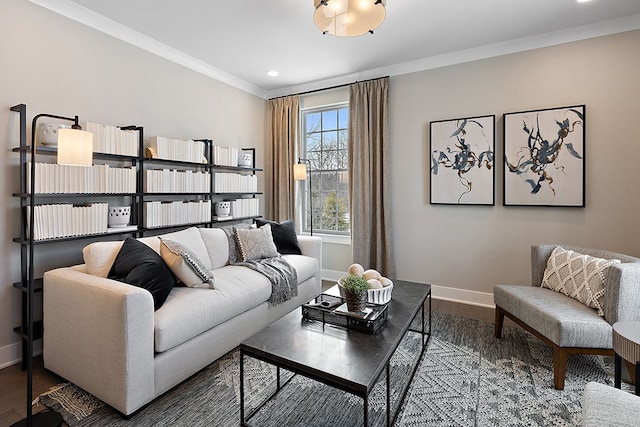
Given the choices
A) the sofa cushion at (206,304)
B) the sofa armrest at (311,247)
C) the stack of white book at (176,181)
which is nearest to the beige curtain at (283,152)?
the sofa armrest at (311,247)

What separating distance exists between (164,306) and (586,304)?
2.89 meters

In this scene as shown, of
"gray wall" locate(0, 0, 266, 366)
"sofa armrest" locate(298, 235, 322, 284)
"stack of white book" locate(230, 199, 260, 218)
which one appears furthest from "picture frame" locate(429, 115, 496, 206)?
"gray wall" locate(0, 0, 266, 366)

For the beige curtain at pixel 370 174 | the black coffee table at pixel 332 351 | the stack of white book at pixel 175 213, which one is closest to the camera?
the black coffee table at pixel 332 351

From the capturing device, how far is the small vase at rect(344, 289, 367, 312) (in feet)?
6.22

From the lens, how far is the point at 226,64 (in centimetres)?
379

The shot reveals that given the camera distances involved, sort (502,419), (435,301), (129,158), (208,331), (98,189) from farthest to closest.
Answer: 1. (435,301)
2. (129,158)
3. (98,189)
4. (208,331)
5. (502,419)

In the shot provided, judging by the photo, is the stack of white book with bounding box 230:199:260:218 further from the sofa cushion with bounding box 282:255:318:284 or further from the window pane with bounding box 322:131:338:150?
the window pane with bounding box 322:131:338:150

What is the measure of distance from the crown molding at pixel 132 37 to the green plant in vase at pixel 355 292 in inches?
120

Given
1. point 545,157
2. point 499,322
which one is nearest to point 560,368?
point 499,322

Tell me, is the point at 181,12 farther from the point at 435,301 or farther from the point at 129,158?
the point at 435,301

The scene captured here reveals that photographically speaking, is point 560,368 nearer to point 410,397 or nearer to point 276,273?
point 410,397

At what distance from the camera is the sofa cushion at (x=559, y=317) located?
76.4 inches

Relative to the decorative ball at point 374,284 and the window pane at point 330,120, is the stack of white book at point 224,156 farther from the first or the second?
the decorative ball at point 374,284

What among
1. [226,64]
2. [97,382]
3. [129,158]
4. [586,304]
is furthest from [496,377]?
[226,64]
